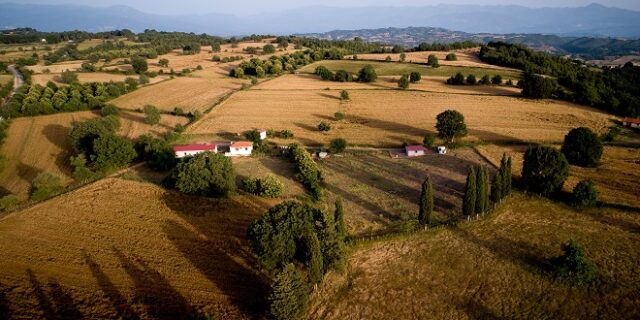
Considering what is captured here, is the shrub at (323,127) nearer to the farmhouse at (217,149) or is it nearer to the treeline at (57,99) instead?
the farmhouse at (217,149)

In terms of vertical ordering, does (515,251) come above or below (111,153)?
below

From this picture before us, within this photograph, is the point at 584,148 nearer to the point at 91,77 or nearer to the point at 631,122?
the point at 631,122

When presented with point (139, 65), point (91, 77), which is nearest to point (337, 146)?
point (139, 65)

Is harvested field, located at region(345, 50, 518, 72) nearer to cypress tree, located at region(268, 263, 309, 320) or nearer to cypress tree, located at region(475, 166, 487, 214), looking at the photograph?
cypress tree, located at region(475, 166, 487, 214)

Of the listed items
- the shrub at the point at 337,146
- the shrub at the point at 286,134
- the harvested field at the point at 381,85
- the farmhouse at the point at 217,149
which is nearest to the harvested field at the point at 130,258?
the farmhouse at the point at 217,149

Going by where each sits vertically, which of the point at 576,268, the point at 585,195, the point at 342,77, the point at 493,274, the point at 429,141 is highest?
the point at 342,77

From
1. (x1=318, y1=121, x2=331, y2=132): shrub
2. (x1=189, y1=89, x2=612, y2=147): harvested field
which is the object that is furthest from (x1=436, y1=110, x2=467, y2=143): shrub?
(x1=318, y1=121, x2=331, y2=132): shrub

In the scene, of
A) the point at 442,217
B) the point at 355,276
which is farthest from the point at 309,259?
the point at 442,217

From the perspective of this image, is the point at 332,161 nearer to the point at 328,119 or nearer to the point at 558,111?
the point at 328,119
